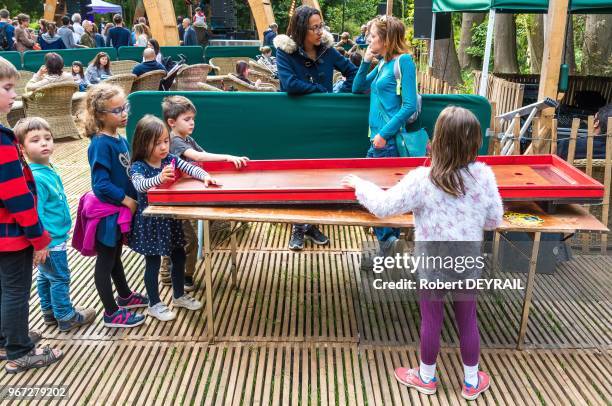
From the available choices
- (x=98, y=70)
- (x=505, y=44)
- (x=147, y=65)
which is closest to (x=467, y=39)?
(x=505, y=44)

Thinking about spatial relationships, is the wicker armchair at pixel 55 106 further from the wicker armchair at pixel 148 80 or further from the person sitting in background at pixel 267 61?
the person sitting in background at pixel 267 61

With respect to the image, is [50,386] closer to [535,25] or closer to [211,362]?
[211,362]

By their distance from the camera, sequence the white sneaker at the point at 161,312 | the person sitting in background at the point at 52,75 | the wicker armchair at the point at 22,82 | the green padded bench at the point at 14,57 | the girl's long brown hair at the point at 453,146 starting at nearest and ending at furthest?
the girl's long brown hair at the point at 453,146 < the white sneaker at the point at 161,312 < the person sitting in background at the point at 52,75 < the wicker armchair at the point at 22,82 < the green padded bench at the point at 14,57

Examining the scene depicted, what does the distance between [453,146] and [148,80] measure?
8041mm

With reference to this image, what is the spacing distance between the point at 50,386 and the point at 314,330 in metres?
1.52

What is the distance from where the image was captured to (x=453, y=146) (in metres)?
2.54

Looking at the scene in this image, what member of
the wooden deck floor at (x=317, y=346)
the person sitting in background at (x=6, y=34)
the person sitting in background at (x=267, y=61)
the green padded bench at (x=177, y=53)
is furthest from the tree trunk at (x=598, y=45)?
the person sitting in background at (x=6, y=34)

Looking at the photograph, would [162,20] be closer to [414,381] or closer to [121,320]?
[121,320]

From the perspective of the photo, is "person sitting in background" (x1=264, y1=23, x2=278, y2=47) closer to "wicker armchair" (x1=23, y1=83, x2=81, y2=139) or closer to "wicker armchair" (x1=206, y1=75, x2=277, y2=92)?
"wicker armchair" (x1=206, y1=75, x2=277, y2=92)

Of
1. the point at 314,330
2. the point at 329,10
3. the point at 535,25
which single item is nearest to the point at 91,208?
the point at 314,330

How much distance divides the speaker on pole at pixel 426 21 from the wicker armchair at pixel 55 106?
647 cm

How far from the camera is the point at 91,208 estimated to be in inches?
132

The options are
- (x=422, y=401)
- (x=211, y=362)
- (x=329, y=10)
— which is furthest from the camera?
(x=329, y=10)

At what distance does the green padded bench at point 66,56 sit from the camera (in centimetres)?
1266
